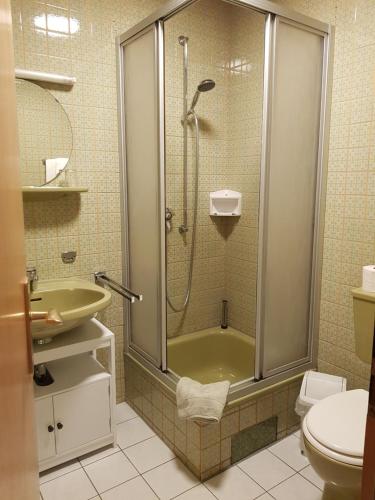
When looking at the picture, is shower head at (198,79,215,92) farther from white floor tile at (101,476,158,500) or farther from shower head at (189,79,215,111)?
white floor tile at (101,476,158,500)

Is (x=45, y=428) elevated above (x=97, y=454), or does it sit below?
above

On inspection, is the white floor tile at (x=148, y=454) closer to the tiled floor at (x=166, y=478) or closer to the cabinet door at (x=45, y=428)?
the tiled floor at (x=166, y=478)

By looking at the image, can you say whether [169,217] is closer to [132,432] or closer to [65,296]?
[65,296]

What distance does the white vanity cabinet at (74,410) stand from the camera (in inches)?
74.7

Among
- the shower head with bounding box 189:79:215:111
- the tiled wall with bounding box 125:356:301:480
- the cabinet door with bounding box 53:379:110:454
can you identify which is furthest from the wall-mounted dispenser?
the cabinet door with bounding box 53:379:110:454

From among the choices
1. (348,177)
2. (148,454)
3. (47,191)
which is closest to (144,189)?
(47,191)

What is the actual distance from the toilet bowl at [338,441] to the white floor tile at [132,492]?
2.56 feet

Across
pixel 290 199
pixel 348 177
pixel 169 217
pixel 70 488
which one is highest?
pixel 348 177

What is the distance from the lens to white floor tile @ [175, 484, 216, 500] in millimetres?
1808

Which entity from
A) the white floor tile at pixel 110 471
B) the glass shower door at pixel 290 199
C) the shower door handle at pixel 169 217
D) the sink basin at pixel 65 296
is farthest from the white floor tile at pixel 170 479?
the shower door handle at pixel 169 217

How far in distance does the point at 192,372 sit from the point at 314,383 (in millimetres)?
870

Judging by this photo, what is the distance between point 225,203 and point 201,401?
1.38 m

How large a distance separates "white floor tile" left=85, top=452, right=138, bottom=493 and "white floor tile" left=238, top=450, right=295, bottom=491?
0.58 metres

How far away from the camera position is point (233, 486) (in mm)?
1877
